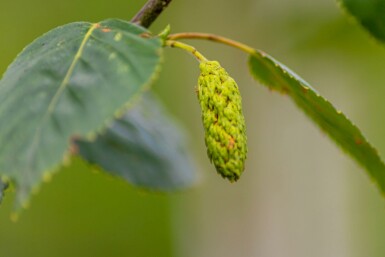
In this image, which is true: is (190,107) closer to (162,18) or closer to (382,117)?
(162,18)

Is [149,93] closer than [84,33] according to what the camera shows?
No

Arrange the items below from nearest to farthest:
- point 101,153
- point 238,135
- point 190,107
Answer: point 238,135 < point 101,153 < point 190,107

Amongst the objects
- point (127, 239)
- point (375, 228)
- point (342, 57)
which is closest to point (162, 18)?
point (127, 239)

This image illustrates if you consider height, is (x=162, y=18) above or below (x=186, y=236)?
above

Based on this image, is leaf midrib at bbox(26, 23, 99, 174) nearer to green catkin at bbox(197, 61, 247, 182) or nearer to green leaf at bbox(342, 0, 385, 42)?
green catkin at bbox(197, 61, 247, 182)

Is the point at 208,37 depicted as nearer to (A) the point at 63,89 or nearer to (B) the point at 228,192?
(A) the point at 63,89

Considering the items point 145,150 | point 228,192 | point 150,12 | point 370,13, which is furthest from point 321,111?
point 228,192

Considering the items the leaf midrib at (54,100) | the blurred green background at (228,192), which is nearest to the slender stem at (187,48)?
the leaf midrib at (54,100)

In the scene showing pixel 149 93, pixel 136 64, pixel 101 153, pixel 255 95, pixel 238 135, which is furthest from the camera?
pixel 255 95
